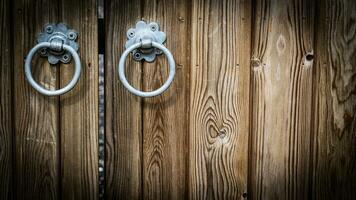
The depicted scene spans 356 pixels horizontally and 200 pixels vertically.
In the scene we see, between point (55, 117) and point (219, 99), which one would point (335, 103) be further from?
point (55, 117)

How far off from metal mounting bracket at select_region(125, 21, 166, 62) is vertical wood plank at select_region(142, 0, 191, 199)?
14 mm

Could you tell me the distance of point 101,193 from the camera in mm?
867

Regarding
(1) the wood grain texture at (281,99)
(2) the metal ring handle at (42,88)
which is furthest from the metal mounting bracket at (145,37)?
(1) the wood grain texture at (281,99)

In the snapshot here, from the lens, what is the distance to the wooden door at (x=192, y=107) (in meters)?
0.82

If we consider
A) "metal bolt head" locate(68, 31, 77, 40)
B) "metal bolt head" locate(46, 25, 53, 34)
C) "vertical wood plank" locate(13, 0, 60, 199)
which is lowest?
"vertical wood plank" locate(13, 0, 60, 199)

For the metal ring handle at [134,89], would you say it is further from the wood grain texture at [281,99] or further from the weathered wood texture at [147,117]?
the wood grain texture at [281,99]

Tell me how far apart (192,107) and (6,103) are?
1.43 feet

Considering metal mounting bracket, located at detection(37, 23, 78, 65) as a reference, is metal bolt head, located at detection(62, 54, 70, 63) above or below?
below

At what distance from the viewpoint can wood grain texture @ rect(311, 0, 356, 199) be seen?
817mm

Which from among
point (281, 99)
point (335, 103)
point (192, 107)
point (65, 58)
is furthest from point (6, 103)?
point (335, 103)

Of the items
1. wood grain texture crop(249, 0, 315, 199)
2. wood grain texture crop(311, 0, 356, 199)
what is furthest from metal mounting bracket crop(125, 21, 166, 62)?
wood grain texture crop(311, 0, 356, 199)

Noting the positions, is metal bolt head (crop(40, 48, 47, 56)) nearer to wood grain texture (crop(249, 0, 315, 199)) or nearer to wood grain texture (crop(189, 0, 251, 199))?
wood grain texture (crop(189, 0, 251, 199))

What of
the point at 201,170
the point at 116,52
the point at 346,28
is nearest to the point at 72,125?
the point at 116,52

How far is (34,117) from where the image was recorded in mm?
841
